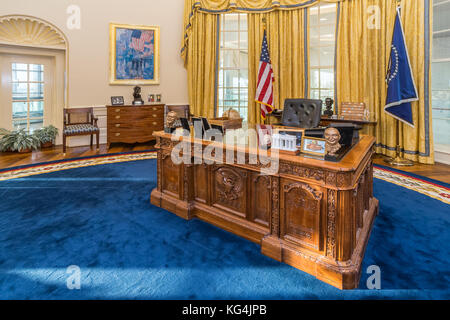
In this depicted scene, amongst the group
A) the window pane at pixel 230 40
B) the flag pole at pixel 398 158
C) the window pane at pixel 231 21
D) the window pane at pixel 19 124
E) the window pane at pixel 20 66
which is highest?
the window pane at pixel 231 21

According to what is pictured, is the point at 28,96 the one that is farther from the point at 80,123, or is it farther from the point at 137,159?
the point at 137,159

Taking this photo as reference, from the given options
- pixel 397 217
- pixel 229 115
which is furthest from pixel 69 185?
pixel 397 217

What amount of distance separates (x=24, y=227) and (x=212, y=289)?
78.9 inches

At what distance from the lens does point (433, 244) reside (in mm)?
2527

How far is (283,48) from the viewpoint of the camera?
252 inches

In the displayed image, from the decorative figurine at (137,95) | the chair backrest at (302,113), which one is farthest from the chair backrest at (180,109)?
the chair backrest at (302,113)

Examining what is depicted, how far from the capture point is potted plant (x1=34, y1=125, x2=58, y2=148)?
624 cm

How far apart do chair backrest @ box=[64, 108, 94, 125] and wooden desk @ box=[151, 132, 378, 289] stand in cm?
410

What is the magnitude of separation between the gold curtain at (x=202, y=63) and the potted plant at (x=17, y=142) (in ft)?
11.3

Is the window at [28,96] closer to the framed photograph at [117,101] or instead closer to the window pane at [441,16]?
the framed photograph at [117,101]

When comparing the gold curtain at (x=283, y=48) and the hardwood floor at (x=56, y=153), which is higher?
the gold curtain at (x=283, y=48)

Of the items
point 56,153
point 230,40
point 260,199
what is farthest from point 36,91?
point 260,199

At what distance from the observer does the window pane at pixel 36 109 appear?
6.50 m

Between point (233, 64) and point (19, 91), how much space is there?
4.60 meters
